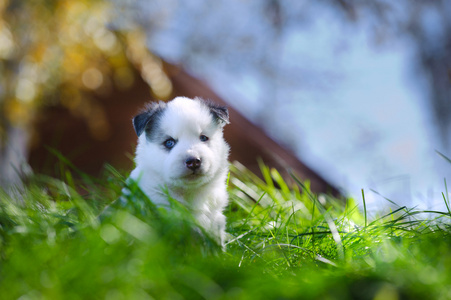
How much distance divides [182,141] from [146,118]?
31 cm

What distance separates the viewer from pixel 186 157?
238 cm

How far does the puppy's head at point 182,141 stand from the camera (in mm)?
2410

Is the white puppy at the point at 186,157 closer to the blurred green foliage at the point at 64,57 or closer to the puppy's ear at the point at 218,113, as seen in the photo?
the puppy's ear at the point at 218,113

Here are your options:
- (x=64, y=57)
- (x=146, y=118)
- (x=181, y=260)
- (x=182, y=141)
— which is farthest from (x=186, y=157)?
(x=64, y=57)

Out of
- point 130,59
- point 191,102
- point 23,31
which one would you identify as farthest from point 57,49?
point 191,102

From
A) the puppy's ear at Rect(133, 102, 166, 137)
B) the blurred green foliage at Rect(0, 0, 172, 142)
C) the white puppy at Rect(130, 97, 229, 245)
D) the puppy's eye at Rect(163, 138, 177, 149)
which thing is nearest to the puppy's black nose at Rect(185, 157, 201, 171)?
the white puppy at Rect(130, 97, 229, 245)

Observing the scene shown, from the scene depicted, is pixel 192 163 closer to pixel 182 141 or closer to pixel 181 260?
pixel 182 141

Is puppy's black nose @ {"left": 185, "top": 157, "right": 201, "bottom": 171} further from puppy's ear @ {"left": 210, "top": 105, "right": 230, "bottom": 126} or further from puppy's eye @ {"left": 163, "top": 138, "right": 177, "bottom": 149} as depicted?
puppy's ear @ {"left": 210, "top": 105, "right": 230, "bottom": 126}

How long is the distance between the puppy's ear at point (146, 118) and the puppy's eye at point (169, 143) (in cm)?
17

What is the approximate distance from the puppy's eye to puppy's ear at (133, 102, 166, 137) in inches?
6.7

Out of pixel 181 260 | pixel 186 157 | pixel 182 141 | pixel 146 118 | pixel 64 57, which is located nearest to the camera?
pixel 181 260

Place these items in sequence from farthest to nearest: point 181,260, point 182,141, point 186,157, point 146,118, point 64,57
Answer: point 64,57
point 146,118
point 182,141
point 186,157
point 181,260

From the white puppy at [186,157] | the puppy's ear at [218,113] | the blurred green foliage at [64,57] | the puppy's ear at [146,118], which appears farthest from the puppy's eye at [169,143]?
the blurred green foliage at [64,57]

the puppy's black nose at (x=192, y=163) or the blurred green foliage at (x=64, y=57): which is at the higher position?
the puppy's black nose at (x=192, y=163)
